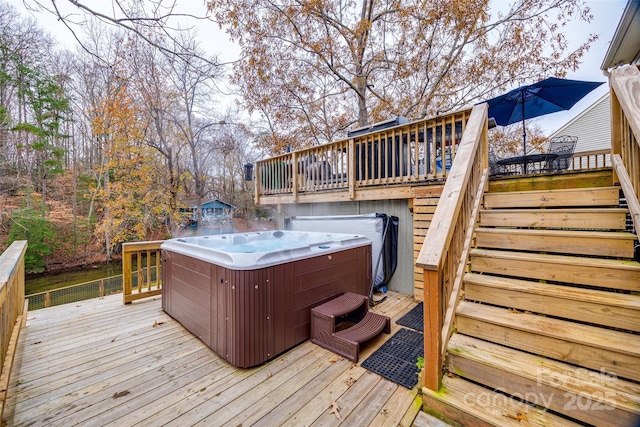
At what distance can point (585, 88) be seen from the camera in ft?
13.3

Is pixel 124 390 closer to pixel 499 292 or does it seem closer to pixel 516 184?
pixel 499 292

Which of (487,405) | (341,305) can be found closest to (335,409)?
(487,405)

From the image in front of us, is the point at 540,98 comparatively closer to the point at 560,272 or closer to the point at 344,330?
the point at 560,272

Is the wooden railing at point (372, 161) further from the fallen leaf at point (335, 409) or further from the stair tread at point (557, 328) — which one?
the fallen leaf at point (335, 409)

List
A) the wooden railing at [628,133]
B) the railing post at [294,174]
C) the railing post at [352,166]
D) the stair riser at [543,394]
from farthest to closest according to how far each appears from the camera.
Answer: the railing post at [294,174] < the railing post at [352,166] < the wooden railing at [628,133] < the stair riser at [543,394]

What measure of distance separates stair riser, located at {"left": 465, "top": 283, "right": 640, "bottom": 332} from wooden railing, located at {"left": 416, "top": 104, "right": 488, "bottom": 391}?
226mm

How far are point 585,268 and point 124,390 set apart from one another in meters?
3.39

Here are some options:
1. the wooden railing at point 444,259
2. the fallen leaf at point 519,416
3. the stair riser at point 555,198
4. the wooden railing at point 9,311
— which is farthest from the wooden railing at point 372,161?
the wooden railing at point 9,311

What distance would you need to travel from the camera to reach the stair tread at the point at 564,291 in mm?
1519

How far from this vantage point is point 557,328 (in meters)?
1.58

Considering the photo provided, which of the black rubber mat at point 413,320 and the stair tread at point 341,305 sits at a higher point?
the stair tread at point 341,305

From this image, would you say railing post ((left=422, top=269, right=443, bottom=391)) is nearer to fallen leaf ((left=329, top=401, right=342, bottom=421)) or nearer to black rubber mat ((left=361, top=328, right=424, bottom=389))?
black rubber mat ((left=361, top=328, right=424, bottom=389))

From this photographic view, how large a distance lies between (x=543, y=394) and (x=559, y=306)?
59 centimetres

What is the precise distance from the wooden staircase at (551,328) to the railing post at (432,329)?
0.10m
